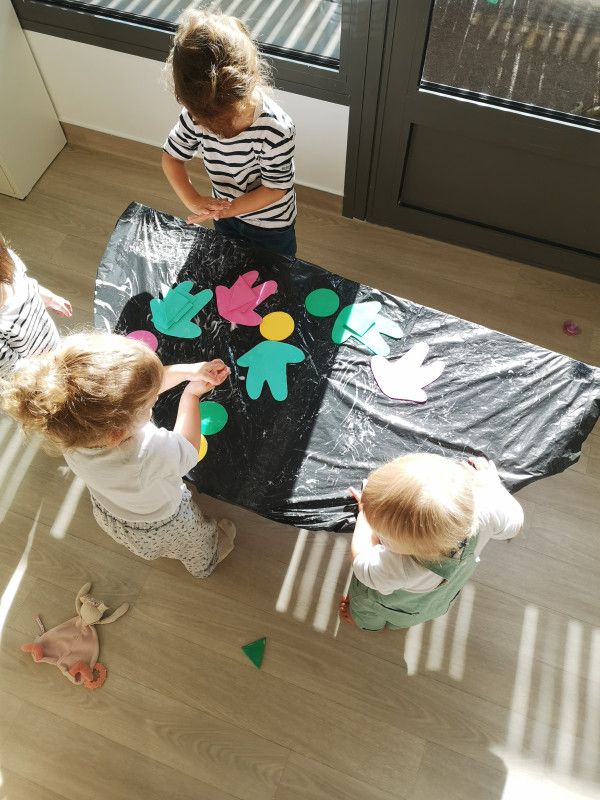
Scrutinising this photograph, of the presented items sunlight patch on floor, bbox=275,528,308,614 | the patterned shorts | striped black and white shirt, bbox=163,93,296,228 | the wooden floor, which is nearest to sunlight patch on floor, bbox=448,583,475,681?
the wooden floor

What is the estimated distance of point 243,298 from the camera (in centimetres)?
154

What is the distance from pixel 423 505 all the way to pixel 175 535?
63cm

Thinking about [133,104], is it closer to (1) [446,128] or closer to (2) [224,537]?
(1) [446,128]

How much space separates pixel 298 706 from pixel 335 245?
4.70 ft

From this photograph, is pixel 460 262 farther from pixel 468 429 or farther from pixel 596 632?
pixel 596 632

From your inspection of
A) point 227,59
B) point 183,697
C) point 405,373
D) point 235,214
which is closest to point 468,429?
point 405,373

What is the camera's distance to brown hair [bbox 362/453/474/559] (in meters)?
1.06

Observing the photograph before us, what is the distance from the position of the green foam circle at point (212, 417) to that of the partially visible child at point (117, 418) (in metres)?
0.04

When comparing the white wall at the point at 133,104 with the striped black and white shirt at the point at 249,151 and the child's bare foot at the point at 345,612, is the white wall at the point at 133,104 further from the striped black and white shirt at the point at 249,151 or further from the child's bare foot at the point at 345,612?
the child's bare foot at the point at 345,612

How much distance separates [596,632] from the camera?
1.69 m

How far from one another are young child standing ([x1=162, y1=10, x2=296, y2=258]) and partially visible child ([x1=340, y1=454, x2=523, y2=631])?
75cm

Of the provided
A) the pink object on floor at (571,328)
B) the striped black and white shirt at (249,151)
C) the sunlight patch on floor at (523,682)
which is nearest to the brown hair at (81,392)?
the striped black and white shirt at (249,151)

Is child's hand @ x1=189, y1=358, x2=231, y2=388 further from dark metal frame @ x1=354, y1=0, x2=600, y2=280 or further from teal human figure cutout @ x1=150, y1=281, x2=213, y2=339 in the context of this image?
dark metal frame @ x1=354, y1=0, x2=600, y2=280

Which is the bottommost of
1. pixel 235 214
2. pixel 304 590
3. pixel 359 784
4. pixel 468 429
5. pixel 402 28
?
pixel 359 784
